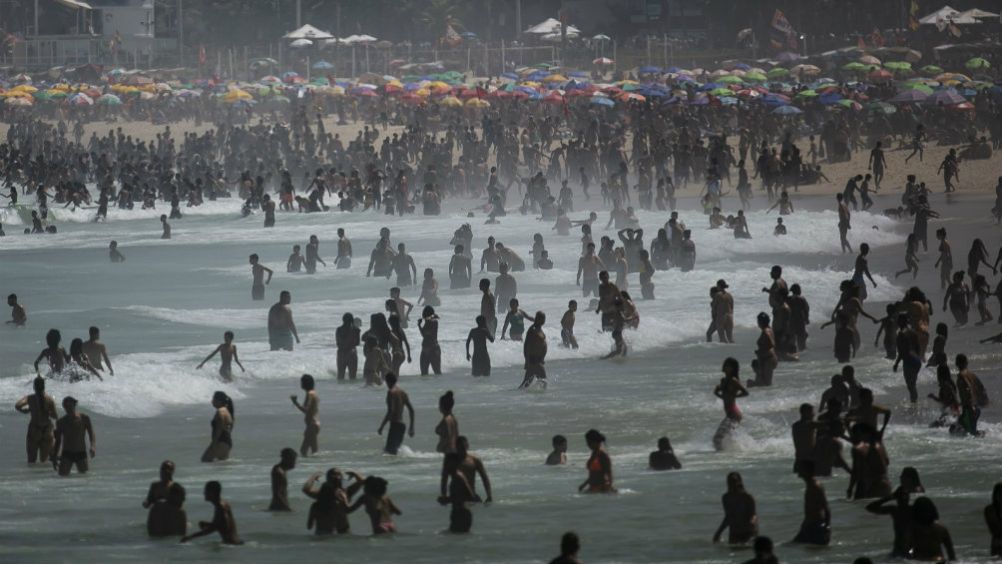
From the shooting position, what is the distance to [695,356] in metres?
23.6

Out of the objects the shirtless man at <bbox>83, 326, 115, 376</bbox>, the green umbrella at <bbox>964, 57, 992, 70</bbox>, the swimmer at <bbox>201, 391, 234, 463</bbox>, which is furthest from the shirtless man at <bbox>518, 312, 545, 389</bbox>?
the green umbrella at <bbox>964, 57, 992, 70</bbox>

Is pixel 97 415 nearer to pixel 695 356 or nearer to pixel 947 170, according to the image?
→ pixel 695 356

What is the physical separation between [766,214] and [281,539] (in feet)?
89.2

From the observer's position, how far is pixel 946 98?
4738 cm

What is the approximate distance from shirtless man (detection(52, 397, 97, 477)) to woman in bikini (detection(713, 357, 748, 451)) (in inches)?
232

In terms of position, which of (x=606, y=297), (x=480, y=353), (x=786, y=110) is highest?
(x=786, y=110)

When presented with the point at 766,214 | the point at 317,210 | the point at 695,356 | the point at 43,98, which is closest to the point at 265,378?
the point at 695,356

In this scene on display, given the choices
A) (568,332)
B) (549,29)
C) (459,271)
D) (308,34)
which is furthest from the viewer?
(308,34)

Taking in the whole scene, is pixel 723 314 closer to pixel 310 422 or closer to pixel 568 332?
pixel 568 332

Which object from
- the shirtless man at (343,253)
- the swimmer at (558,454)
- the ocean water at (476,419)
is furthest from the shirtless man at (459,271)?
the swimmer at (558,454)

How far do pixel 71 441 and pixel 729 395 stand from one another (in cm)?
616

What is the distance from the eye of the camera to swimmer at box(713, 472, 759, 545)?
12.5 m

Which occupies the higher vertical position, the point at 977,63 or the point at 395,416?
the point at 977,63

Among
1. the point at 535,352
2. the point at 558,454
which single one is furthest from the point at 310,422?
the point at 535,352
